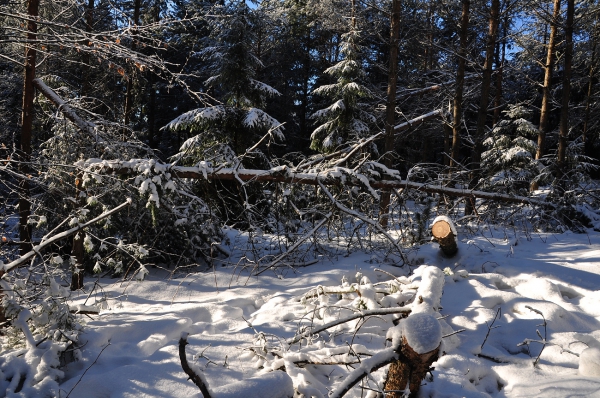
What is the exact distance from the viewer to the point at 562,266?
15.2 ft

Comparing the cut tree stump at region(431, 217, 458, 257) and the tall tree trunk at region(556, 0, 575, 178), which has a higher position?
the tall tree trunk at region(556, 0, 575, 178)

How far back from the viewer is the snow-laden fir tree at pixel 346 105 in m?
11.7

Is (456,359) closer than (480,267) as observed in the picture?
Yes

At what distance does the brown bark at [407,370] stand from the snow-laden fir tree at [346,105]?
371 inches

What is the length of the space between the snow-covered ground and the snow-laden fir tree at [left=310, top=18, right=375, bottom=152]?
24.9ft

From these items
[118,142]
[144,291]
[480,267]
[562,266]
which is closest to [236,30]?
[118,142]

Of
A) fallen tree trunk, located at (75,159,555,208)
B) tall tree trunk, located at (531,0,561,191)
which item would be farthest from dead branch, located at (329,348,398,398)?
tall tree trunk, located at (531,0,561,191)

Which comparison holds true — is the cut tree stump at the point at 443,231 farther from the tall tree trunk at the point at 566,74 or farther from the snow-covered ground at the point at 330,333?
the tall tree trunk at the point at 566,74

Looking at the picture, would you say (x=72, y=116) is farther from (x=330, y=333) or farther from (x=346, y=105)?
(x=346, y=105)

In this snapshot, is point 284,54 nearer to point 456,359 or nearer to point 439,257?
point 439,257

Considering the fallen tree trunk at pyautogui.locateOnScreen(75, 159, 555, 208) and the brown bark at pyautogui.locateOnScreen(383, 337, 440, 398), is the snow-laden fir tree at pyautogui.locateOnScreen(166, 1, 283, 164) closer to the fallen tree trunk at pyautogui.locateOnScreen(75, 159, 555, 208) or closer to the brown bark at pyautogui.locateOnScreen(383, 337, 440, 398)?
the fallen tree trunk at pyautogui.locateOnScreen(75, 159, 555, 208)

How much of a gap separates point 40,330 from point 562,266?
18.3 ft

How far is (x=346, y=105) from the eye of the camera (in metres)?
12.4

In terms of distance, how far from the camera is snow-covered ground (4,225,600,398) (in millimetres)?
2625
